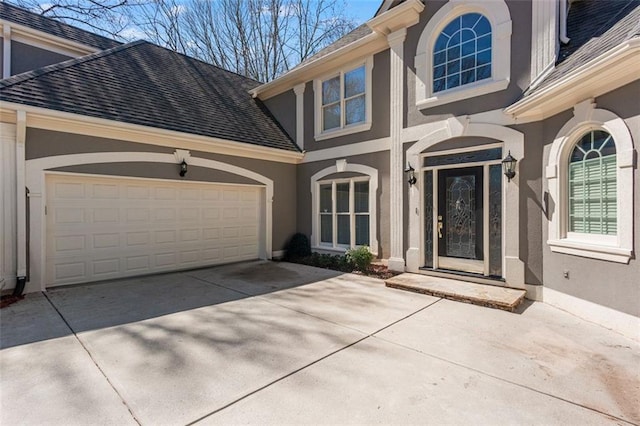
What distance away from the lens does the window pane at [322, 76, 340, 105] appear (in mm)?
9096

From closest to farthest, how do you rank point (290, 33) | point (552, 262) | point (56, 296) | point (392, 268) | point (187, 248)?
point (552, 262)
point (56, 296)
point (392, 268)
point (187, 248)
point (290, 33)

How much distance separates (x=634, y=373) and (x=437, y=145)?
4855mm

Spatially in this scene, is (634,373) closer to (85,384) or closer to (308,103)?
(85,384)

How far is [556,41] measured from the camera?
541 centimetres

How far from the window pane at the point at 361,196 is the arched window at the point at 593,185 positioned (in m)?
4.41

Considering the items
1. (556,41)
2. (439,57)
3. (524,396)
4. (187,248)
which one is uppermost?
(439,57)

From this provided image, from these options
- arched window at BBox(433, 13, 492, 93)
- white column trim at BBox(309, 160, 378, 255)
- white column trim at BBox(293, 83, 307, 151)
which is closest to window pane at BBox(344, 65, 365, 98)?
white column trim at BBox(293, 83, 307, 151)

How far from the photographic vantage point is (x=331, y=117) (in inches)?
366

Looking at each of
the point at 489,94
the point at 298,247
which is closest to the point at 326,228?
the point at 298,247

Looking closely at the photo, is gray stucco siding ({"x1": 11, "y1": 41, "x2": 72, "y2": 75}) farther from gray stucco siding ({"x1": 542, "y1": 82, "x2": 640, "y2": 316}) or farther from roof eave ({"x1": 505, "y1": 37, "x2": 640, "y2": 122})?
gray stucco siding ({"x1": 542, "y1": 82, "x2": 640, "y2": 316})

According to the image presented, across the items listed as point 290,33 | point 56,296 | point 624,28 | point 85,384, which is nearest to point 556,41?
point 624,28

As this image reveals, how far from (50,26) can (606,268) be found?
1611 cm

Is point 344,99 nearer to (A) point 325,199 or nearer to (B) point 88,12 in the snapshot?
(A) point 325,199

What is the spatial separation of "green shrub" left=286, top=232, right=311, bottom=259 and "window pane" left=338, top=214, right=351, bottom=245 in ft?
3.93
